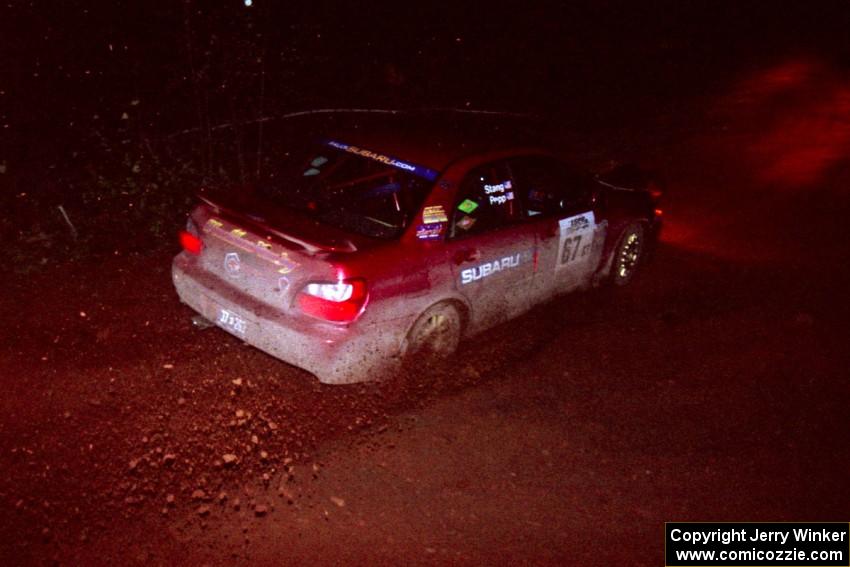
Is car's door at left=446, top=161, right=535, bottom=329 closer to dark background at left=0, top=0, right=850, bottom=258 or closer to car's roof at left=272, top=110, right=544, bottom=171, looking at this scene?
car's roof at left=272, top=110, right=544, bottom=171

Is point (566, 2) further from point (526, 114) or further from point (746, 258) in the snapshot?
point (746, 258)

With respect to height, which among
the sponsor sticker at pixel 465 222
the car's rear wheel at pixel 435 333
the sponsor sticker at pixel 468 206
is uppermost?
the sponsor sticker at pixel 468 206

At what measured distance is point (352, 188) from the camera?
5129 millimetres

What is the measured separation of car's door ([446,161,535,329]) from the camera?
4.93 meters

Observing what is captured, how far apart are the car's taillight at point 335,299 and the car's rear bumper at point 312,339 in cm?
7

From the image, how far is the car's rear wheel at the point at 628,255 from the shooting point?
6625 millimetres

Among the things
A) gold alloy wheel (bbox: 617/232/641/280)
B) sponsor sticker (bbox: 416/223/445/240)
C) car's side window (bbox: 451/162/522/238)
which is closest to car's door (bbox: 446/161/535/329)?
car's side window (bbox: 451/162/522/238)

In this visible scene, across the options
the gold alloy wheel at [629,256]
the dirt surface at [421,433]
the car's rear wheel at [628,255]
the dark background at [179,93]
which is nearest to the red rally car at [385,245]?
the dirt surface at [421,433]

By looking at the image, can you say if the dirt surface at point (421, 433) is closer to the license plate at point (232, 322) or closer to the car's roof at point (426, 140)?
the license plate at point (232, 322)

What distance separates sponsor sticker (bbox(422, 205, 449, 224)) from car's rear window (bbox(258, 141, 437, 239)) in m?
0.07

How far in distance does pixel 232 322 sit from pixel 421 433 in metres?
1.37

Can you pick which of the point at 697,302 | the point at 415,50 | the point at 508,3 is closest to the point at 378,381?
the point at 697,302

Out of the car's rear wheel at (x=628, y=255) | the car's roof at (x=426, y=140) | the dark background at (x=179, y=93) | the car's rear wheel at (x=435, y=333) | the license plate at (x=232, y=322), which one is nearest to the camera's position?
the license plate at (x=232, y=322)

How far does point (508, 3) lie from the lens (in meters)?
18.8
